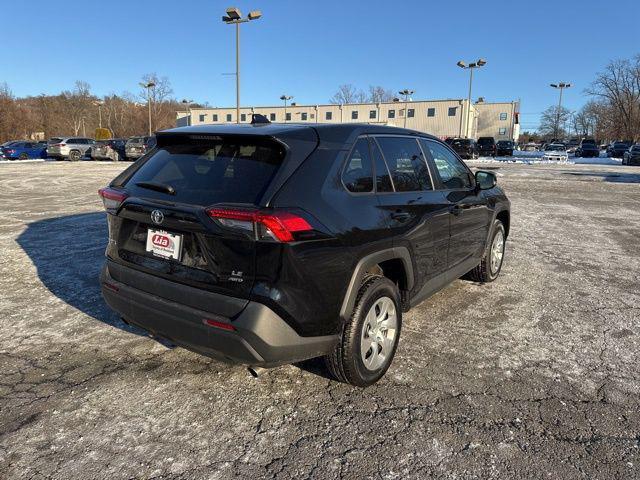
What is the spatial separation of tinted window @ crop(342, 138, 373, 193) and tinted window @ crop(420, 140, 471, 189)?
3.41 feet

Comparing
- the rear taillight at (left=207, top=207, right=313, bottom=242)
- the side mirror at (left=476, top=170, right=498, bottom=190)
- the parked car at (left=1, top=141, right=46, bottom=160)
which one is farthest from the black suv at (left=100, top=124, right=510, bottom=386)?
the parked car at (left=1, top=141, right=46, bottom=160)

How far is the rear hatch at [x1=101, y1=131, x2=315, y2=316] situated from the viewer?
8.46ft

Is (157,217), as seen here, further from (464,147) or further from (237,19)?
(464,147)

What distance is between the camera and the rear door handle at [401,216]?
3.34 meters

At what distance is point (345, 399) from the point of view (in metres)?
3.11

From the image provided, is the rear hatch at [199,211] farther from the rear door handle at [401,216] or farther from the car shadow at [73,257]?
the car shadow at [73,257]

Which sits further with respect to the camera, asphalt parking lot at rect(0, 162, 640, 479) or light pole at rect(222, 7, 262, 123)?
light pole at rect(222, 7, 262, 123)

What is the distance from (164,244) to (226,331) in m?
0.68

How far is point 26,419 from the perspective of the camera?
111 inches

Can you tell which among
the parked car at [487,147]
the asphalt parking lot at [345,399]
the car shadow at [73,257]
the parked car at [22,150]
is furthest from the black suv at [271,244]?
the parked car at [487,147]

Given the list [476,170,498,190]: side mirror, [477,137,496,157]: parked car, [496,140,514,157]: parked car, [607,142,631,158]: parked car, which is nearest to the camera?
[476,170,498,190]: side mirror

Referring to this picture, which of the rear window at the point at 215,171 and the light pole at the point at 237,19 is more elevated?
the light pole at the point at 237,19

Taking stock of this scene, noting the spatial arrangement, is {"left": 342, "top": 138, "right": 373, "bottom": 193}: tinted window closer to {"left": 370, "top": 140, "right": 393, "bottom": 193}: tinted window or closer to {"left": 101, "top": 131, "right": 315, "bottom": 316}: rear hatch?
{"left": 370, "top": 140, "right": 393, "bottom": 193}: tinted window

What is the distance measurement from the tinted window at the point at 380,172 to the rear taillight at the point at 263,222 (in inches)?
37.5
